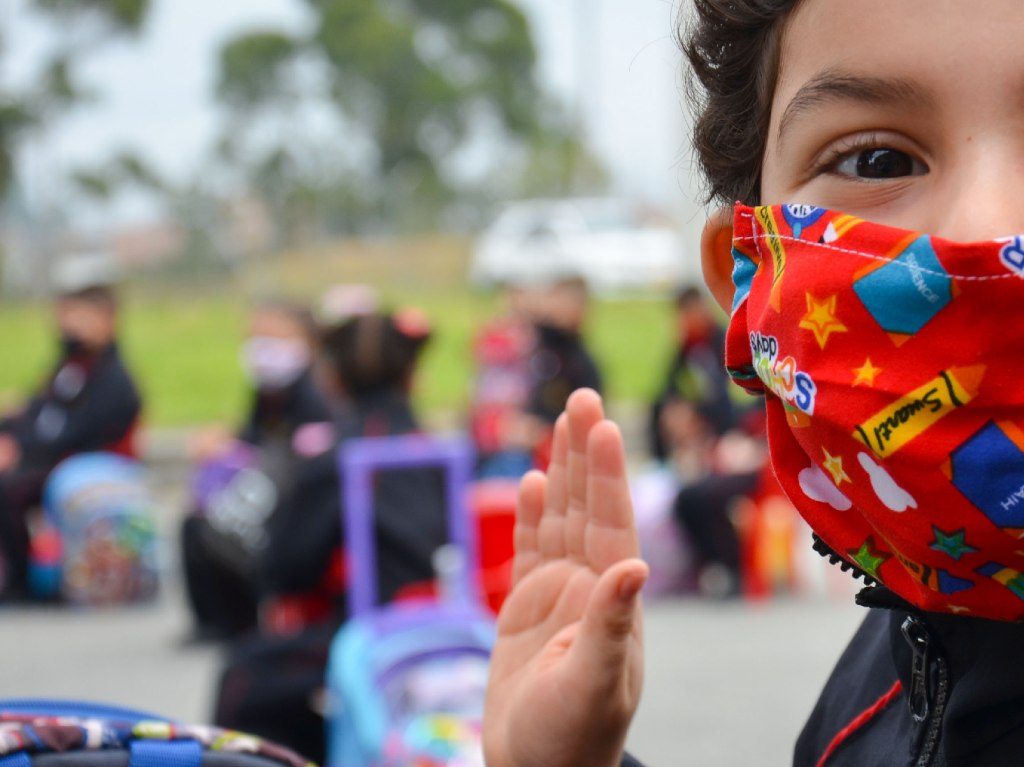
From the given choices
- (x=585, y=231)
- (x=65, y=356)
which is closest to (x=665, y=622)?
(x=65, y=356)

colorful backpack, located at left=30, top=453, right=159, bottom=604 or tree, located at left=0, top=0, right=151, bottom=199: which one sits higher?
tree, located at left=0, top=0, right=151, bottom=199

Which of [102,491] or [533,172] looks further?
[533,172]

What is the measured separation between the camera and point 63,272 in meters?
8.17

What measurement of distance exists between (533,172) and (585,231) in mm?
1185

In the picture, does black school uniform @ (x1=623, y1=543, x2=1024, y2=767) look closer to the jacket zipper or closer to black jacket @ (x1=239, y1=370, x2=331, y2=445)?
the jacket zipper

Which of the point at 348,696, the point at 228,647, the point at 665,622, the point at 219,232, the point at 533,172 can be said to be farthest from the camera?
the point at 533,172

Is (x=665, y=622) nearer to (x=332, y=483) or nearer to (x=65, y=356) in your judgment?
(x=332, y=483)

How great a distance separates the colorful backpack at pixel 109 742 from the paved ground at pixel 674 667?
313 centimetres

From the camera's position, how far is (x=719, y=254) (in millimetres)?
1551

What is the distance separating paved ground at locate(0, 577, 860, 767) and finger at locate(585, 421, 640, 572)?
120 inches

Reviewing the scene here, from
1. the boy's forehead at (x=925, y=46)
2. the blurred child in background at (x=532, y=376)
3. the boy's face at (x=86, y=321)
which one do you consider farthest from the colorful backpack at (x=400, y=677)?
the boy's face at (x=86, y=321)

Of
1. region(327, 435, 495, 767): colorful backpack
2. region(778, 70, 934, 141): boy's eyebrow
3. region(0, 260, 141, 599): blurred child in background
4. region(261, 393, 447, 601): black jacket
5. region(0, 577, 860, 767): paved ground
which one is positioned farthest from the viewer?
region(0, 260, 141, 599): blurred child in background

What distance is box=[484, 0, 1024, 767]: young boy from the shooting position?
103 centimetres

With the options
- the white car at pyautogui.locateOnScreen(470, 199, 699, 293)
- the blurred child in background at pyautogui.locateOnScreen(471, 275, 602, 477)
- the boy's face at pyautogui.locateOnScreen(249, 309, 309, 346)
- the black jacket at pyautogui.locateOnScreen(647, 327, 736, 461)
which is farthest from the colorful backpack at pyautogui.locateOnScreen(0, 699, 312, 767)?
the white car at pyautogui.locateOnScreen(470, 199, 699, 293)
